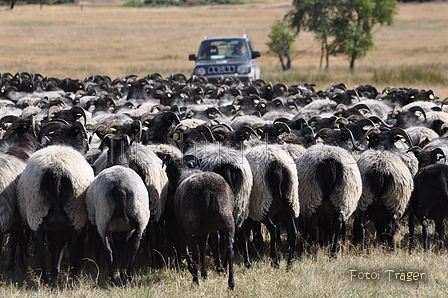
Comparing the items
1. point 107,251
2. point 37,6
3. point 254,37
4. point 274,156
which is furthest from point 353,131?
point 37,6

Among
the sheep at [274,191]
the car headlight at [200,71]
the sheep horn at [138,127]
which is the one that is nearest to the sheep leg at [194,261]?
the sheep at [274,191]

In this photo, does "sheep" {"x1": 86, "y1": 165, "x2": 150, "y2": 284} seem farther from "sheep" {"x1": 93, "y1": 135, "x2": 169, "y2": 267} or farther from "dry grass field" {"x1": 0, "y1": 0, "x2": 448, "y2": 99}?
"dry grass field" {"x1": 0, "y1": 0, "x2": 448, "y2": 99}

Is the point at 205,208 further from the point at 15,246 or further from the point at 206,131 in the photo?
the point at 15,246

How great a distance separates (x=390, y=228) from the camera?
8148mm

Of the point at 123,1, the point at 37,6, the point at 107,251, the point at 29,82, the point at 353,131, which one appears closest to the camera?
the point at 107,251

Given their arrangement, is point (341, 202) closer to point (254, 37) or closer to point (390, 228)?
point (390, 228)

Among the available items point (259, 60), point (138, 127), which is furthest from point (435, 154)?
point (259, 60)

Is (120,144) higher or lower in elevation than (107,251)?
higher

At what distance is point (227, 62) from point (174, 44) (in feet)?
131

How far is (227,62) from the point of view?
2156cm

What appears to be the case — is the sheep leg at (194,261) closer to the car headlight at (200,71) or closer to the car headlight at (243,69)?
the car headlight at (243,69)

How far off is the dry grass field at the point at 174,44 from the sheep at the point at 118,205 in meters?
19.2

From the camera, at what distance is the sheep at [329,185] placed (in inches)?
296

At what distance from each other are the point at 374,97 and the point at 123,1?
102 metres
